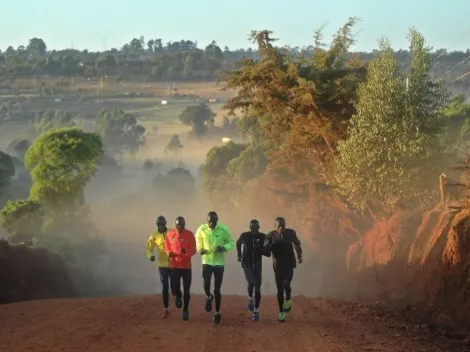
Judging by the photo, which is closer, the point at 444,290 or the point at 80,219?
the point at 444,290

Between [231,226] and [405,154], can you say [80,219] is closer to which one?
[231,226]

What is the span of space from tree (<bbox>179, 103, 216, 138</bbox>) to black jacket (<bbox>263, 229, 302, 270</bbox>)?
138 meters

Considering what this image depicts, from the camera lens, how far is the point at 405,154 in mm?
22797

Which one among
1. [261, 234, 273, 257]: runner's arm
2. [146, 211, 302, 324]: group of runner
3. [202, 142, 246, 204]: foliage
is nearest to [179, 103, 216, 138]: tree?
[202, 142, 246, 204]: foliage

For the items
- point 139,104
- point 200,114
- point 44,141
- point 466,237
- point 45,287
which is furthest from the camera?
point 139,104

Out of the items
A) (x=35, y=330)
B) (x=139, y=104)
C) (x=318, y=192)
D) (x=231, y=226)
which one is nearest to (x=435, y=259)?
(x=35, y=330)

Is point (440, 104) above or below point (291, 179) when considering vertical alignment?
above

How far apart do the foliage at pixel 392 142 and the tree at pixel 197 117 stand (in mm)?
126654

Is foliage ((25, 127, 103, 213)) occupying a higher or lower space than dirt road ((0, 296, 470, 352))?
higher

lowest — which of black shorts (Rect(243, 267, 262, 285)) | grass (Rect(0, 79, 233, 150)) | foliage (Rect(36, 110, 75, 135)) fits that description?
black shorts (Rect(243, 267, 262, 285))

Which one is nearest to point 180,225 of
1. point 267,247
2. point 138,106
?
point 267,247

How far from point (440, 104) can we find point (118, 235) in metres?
55.4

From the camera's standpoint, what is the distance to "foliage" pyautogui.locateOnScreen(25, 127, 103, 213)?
1868 inches

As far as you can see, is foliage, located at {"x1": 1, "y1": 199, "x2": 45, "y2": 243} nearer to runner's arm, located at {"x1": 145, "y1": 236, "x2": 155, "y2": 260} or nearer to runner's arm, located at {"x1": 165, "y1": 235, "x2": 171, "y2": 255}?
runner's arm, located at {"x1": 145, "y1": 236, "x2": 155, "y2": 260}
